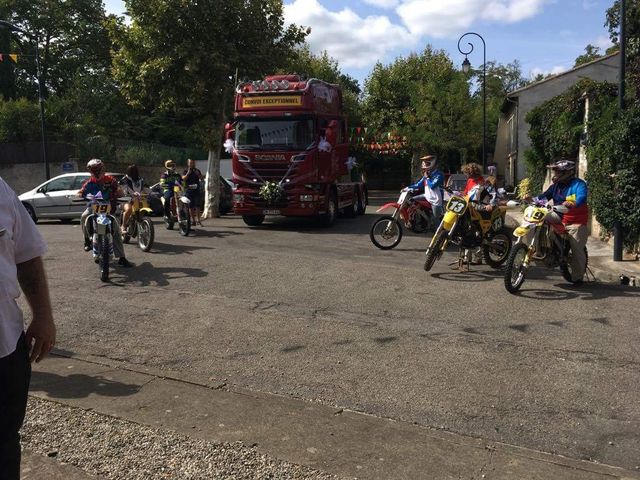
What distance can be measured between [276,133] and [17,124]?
1858cm

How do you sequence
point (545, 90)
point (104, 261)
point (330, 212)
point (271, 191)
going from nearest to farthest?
point (104, 261)
point (271, 191)
point (330, 212)
point (545, 90)

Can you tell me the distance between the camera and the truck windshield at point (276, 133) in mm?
14844

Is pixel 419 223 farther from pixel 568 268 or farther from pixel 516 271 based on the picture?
pixel 516 271

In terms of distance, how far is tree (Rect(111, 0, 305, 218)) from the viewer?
55.3 feet

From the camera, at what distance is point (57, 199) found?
18.4 metres

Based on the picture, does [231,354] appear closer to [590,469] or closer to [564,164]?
[590,469]

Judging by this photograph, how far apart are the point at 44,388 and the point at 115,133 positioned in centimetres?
3419

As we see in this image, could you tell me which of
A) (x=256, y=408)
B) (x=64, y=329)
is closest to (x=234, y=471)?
(x=256, y=408)

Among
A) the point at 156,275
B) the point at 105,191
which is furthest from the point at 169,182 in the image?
the point at 156,275

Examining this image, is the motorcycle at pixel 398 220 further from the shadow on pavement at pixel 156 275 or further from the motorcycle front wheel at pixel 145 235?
the motorcycle front wheel at pixel 145 235

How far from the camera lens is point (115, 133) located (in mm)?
36312

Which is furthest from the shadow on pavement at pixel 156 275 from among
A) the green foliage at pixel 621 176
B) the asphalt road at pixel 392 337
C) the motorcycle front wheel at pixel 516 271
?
the green foliage at pixel 621 176

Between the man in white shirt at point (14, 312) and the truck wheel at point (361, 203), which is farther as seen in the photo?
the truck wheel at point (361, 203)

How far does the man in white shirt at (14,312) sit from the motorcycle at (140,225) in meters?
8.65
